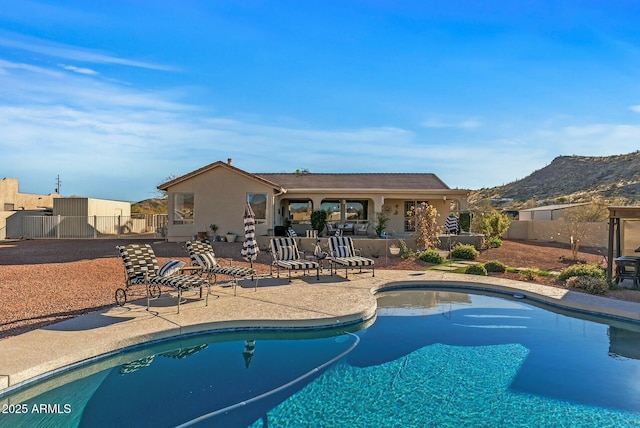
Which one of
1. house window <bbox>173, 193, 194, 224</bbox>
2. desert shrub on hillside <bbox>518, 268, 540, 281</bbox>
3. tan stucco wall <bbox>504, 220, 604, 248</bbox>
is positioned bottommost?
desert shrub on hillside <bbox>518, 268, 540, 281</bbox>

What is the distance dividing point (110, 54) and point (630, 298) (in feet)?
57.0

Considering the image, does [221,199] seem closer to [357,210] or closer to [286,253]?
[357,210]

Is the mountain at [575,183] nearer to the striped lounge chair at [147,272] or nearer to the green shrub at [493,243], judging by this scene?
the green shrub at [493,243]

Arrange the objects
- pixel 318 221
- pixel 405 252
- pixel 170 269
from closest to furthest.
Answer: pixel 170 269 → pixel 405 252 → pixel 318 221

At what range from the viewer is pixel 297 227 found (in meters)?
24.8

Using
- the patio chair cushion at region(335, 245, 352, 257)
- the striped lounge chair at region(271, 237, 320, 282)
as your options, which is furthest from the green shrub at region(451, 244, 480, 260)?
the striped lounge chair at region(271, 237, 320, 282)

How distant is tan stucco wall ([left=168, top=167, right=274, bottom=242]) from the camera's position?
21.1 meters

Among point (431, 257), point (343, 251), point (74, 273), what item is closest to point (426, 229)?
point (431, 257)

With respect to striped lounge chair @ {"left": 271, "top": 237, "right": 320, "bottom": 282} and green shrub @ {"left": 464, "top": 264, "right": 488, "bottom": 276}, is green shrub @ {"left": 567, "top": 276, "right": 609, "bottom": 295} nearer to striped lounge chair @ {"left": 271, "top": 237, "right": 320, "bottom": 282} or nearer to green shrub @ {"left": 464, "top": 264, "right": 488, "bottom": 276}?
green shrub @ {"left": 464, "top": 264, "right": 488, "bottom": 276}

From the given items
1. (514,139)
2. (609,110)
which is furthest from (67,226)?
(609,110)

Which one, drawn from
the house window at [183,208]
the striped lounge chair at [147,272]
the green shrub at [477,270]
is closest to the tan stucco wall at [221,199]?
the house window at [183,208]

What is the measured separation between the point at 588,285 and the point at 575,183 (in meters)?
54.6

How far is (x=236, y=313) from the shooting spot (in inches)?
309

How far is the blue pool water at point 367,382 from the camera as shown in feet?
15.8
